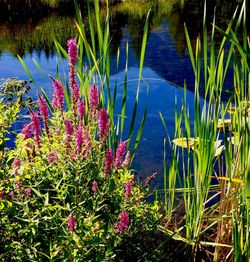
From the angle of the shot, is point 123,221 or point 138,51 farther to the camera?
point 138,51

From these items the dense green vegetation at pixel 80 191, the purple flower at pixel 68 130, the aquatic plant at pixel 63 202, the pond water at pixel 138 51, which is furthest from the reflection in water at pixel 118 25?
the purple flower at pixel 68 130

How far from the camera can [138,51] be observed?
13.5 m

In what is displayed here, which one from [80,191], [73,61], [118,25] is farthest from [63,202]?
[118,25]

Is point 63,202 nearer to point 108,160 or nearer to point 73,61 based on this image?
point 108,160

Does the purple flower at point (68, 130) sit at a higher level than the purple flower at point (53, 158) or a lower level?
higher

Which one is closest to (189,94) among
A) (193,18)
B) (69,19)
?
(69,19)

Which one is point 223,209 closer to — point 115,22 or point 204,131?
point 204,131

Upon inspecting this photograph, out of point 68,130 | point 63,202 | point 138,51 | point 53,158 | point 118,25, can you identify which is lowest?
point 138,51

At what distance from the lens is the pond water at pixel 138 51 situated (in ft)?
24.1

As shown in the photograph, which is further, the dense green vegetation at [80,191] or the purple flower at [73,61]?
the purple flower at [73,61]

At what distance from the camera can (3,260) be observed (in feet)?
6.57

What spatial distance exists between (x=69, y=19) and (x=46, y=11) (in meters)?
2.02

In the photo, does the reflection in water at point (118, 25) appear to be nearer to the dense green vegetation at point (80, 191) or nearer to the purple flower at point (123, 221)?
the dense green vegetation at point (80, 191)

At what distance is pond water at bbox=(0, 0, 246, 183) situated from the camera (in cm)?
733
